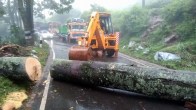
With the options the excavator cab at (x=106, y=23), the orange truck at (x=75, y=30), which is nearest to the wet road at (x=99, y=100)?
the excavator cab at (x=106, y=23)

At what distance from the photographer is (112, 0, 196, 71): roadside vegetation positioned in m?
16.2

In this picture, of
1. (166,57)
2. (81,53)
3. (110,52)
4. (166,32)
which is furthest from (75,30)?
(81,53)

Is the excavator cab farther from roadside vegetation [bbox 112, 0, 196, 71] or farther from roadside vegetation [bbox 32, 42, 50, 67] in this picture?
roadside vegetation [bbox 32, 42, 50, 67]

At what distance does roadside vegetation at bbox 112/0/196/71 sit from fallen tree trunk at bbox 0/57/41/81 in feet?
23.9

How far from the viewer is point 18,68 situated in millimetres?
A: 9352

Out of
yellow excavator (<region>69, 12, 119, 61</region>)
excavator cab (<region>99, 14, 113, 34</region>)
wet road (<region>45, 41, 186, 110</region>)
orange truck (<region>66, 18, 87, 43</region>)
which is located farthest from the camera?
orange truck (<region>66, 18, 87, 43</region>)

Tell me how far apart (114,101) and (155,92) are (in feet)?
3.94

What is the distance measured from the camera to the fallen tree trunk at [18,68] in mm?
9320

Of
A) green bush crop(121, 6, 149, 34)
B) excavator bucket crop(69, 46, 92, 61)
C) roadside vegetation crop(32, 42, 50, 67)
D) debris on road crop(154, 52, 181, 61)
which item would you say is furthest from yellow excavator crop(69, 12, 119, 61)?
green bush crop(121, 6, 149, 34)

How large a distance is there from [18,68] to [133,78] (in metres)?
3.78

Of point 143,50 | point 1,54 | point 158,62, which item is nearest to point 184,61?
point 158,62

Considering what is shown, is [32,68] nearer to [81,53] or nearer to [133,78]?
[133,78]

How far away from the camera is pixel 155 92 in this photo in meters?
8.14

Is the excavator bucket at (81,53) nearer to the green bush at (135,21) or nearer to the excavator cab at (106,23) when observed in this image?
the excavator cab at (106,23)
